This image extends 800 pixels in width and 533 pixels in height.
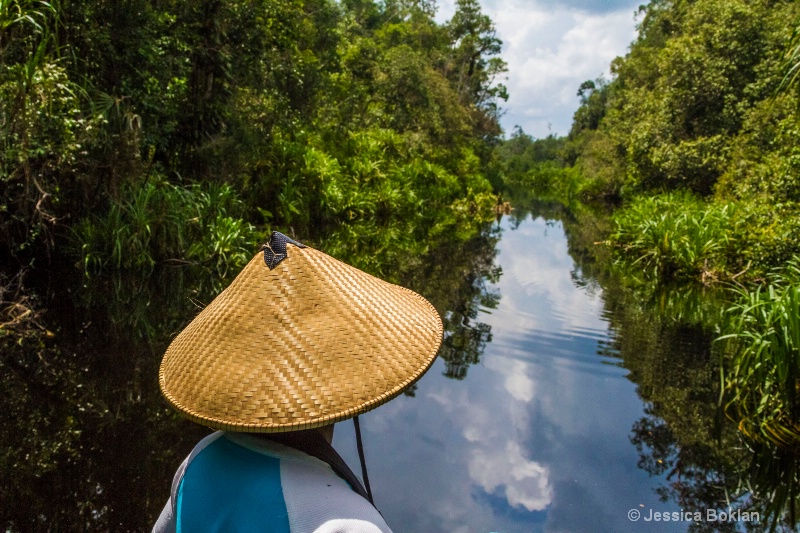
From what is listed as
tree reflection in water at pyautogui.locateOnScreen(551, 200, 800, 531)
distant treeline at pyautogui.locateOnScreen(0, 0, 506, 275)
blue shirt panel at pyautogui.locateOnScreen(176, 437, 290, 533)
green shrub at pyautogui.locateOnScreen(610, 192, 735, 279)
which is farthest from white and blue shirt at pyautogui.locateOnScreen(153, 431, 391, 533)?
green shrub at pyautogui.locateOnScreen(610, 192, 735, 279)

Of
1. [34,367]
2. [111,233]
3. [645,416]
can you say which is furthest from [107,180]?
[645,416]

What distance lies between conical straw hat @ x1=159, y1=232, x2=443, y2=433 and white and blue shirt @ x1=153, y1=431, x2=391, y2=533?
0.05m

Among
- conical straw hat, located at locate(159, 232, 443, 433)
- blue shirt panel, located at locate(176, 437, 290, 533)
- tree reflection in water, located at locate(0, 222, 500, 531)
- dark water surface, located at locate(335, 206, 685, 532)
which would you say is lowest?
dark water surface, located at locate(335, 206, 685, 532)

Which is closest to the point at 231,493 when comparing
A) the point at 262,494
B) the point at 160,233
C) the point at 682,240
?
the point at 262,494

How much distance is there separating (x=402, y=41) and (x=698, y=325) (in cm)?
2248

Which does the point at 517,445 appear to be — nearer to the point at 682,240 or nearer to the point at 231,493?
the point at 231,493

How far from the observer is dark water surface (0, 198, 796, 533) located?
329 centimetres

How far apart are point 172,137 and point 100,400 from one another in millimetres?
6371

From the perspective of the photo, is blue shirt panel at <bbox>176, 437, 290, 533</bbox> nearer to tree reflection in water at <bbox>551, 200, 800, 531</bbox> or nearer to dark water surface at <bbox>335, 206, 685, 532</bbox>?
dark water surface at <bbox>335, 206, 685, 532</bbox>

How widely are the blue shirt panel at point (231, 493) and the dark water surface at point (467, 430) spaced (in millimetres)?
2088

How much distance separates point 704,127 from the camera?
16391 millimetres

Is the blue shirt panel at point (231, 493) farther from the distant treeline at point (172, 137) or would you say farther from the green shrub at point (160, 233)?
the green shrub at point (160, 233)

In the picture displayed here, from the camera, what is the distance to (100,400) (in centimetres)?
407

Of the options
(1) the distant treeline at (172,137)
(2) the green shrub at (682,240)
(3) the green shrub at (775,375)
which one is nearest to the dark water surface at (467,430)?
(3) the green shrub at (775,375)
